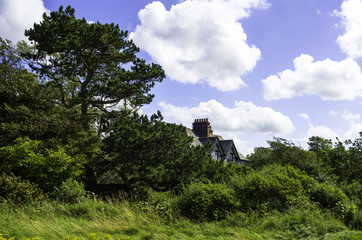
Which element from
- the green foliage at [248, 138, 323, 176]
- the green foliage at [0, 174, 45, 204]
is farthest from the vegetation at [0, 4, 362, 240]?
the green foliage at [248, 138, 323, 176]

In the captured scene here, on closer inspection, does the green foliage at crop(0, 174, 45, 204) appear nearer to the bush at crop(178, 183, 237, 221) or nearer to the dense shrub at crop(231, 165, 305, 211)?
the bush at crop(178, 183, 237, 221)

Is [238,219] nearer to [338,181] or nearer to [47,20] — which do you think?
[338,181]

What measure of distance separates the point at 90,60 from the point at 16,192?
27.5 ft

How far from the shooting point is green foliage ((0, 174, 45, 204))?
10750 mm

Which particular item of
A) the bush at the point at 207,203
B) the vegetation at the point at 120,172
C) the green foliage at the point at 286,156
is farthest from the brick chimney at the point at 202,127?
the bush at the point at 207,203

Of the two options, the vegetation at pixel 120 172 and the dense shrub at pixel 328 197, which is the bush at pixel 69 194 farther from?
the dense shrub at pixel 328 197

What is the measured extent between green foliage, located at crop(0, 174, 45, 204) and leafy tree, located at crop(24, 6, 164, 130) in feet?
17.0

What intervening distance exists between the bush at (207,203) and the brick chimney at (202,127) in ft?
89.9

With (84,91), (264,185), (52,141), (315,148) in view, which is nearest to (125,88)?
(84,91)

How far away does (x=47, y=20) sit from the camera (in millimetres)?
14602

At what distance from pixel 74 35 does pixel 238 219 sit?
12.3 m

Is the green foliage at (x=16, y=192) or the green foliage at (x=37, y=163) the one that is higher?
the green foliage at (x=37, y=163)

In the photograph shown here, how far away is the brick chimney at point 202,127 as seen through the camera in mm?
Result: 38625

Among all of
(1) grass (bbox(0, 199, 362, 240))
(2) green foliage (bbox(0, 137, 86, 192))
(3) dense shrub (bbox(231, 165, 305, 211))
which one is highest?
(2) green foliage (bbox(0, 137, 86, 192))
